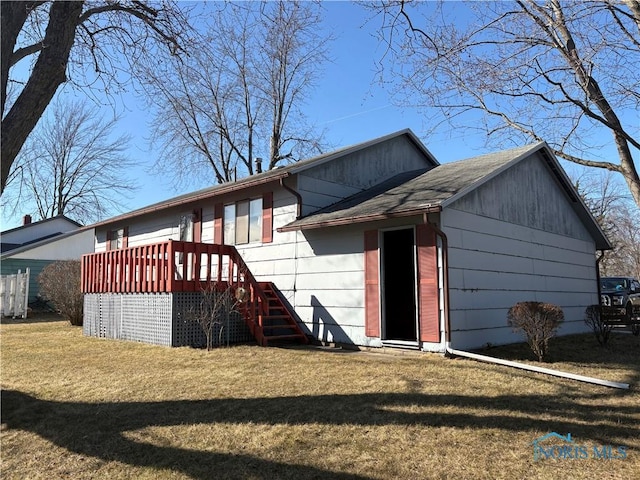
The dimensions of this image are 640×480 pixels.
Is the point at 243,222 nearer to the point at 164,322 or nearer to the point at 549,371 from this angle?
the point at 164,322

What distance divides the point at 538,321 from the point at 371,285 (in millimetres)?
2951

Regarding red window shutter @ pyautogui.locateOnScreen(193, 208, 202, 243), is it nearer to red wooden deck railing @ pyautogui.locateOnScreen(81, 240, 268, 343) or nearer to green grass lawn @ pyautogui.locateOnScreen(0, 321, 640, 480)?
red wooden deck railing @ pyautogui.locateOnScreen(81, 240, 268, 343)

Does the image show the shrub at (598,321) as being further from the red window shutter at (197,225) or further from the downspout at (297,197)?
the red window shutter at (197,225)

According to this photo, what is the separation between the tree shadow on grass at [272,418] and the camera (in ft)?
12.1

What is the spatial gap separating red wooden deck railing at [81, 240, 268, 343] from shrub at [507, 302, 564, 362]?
4.92 meters

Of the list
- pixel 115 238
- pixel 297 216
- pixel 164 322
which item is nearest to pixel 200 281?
pixel 164 322

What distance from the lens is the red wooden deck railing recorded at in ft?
30.5

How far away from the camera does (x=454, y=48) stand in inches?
344

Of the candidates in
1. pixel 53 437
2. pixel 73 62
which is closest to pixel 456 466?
pixel 53 437

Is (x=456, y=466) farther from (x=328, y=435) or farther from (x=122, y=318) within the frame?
(x=122, y=318)

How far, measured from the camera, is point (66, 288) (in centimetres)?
1569

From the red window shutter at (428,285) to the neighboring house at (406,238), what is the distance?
0.02 m

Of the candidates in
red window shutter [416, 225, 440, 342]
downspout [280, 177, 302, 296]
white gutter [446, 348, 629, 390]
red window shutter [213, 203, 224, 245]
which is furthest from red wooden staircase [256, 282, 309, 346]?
white gutter [446, 348, 629, 390]

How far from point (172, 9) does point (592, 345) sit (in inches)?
395
